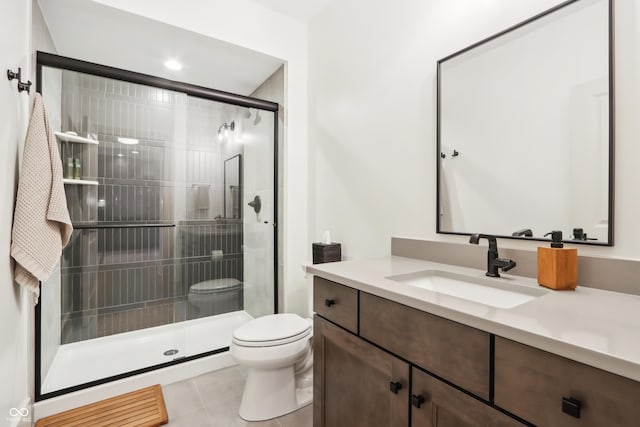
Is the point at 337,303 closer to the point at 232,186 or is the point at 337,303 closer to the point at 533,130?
the point at 533,130

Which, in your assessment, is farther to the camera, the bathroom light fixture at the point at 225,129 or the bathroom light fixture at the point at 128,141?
the bathroom light fixture at the point at 225,129

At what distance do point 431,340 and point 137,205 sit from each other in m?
2.43

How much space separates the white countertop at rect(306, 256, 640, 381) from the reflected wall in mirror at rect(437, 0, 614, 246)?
0.92ft

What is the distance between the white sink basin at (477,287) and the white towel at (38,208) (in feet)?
5.08

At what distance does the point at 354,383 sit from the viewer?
3.68 ft

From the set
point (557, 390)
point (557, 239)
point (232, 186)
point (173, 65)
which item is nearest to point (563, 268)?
point (557, 239)

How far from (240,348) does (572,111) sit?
1795 mm

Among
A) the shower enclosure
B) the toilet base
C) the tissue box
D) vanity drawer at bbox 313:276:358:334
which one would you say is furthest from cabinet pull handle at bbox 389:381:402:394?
the shower enclosure

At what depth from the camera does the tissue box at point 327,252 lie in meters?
2.03

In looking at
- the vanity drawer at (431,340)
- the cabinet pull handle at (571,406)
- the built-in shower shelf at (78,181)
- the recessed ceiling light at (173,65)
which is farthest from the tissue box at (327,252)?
the recessed ceiling light at (173,65)

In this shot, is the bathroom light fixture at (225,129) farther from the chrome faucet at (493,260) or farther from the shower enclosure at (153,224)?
the chrome faucet at (493,260)

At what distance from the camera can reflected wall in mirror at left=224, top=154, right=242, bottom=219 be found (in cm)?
280

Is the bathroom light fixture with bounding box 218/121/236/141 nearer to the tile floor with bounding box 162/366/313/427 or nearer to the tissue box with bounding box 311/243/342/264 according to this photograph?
the tissue box with bounding box 311/243/342/264

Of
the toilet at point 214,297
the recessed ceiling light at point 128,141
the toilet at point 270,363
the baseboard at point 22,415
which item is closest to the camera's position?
the baseboard at point 22,415
